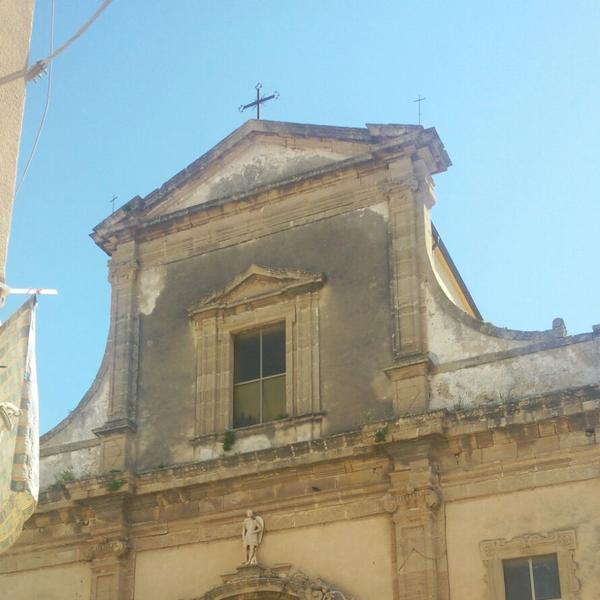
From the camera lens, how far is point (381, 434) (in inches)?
521

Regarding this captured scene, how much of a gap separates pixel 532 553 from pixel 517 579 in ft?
1.01

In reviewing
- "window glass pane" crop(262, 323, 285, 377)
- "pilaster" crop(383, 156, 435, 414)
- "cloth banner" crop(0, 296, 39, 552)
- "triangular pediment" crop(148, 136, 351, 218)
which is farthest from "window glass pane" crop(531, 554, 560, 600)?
"cloth banner" crop(0, 296, 39, 552)

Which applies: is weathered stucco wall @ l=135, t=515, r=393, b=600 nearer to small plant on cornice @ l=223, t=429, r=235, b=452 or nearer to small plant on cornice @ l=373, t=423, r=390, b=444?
small plant on cornice @ l=373, t=423, r=390, b=444

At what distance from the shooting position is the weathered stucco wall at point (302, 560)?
516 inches

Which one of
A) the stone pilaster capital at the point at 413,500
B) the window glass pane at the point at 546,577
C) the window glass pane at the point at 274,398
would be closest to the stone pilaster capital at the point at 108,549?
the window glass pane at the point at 274,398

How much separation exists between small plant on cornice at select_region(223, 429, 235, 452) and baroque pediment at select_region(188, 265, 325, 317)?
159cm

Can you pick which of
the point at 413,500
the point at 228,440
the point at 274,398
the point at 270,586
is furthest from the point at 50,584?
the point at 413,500

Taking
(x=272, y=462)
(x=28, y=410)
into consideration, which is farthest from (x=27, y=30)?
(x=272, y=462)

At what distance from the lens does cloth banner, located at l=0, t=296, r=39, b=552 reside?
26.3ft

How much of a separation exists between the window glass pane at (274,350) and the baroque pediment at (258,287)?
38 centimetres

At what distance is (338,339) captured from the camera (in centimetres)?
1452

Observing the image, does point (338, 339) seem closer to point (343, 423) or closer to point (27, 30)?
point (343, 423)

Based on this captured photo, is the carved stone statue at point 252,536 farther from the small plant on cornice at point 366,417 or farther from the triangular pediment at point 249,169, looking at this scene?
the triangular pediment at point 249,169

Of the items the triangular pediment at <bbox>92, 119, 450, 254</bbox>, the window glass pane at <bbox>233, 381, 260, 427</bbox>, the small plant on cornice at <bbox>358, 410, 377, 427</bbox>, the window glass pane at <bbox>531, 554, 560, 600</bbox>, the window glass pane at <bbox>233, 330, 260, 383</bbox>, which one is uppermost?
the triangular pediment at <bbox>92, 119, 450, 254</bbox>
